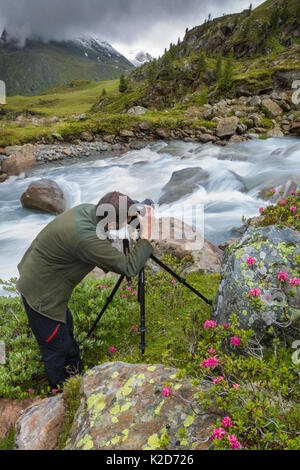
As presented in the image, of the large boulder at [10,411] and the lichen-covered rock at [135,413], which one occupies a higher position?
the lichen-covered rock at [135,413]

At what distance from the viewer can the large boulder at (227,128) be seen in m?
26.5

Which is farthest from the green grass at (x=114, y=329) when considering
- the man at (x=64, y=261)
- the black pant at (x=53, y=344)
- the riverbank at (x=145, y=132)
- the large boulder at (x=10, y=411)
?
the riverbank at (x=145, y=132)

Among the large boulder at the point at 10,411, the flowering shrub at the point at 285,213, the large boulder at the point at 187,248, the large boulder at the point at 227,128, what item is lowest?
the large boulder at the point at 10,411

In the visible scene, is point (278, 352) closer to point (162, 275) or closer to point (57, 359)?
point (57, 359)

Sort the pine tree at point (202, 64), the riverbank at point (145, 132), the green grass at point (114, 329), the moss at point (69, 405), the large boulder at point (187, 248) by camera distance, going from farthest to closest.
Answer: the pine tree at point (202, 64), the riverbank at point (145, 132), the large boulder at point (187, 248), the green grass at point (114, 329), the moss at point (69, 405)

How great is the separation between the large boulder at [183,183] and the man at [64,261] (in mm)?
11777

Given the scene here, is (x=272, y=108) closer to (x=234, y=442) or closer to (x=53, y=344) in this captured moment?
(x=53, y=344)

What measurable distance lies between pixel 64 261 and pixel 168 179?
15.9 m

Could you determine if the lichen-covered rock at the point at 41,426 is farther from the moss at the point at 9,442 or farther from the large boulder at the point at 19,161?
the large boulder at the point at 19,161

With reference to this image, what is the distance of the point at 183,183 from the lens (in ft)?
54.9

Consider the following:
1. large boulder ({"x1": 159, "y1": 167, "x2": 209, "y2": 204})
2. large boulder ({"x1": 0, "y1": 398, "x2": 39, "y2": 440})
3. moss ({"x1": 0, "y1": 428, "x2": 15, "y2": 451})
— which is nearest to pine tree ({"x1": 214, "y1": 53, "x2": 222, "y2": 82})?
large boulder ({"x1": 159, "y1": 167, "x2": 209, "y2": 204})

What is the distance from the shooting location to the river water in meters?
12.7

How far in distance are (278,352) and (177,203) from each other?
1183 cm

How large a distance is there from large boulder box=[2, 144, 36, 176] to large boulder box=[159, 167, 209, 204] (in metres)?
13.5
